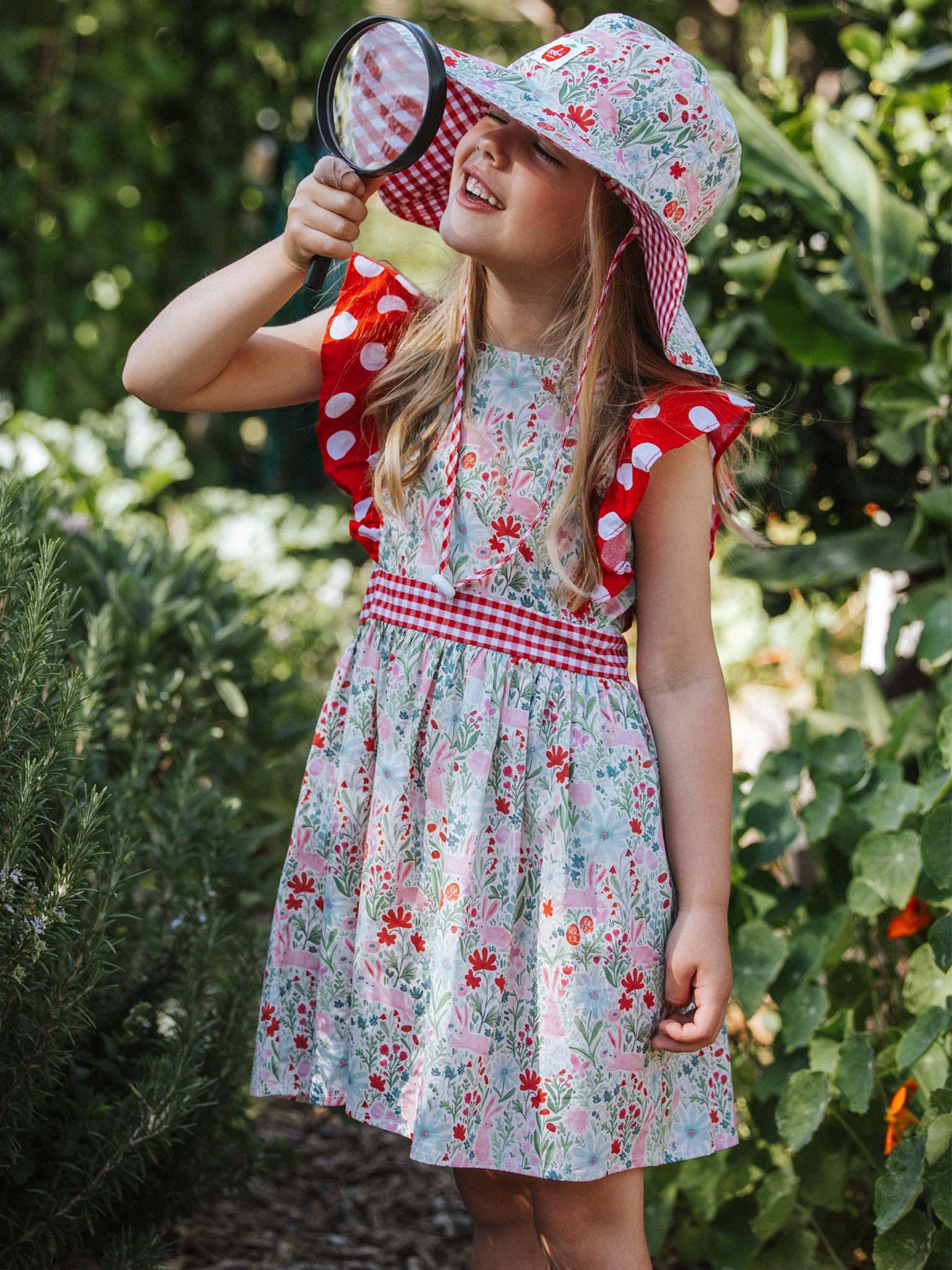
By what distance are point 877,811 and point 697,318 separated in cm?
105

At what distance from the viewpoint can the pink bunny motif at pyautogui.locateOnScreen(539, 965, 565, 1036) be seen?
1.42 meters

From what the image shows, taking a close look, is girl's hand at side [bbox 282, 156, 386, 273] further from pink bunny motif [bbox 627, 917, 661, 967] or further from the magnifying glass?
pink bunny motif [bbox 627, 917, 661, 967]

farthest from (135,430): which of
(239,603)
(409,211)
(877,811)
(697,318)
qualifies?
(877,811)

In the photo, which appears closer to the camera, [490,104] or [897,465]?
[490,104]

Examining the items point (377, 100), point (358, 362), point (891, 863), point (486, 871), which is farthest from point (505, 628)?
point (891, 863)

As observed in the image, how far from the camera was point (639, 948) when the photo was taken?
1.45 metres

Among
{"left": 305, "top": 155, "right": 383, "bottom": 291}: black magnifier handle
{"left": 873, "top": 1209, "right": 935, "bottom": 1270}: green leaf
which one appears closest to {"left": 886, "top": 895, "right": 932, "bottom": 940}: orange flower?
{"left": 873, "top": 1209, "right": 935, "bottom": 1270}: green leaf

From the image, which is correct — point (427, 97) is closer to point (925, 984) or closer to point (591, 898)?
point (591, 898)

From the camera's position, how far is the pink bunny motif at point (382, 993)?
148cm

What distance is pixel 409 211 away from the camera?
1714 mm

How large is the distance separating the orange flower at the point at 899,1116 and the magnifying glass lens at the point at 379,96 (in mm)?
1338

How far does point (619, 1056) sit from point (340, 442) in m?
0.78

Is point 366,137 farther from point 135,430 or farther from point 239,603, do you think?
point 135,430

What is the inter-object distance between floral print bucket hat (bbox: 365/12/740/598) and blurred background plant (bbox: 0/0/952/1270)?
28 centimetres
